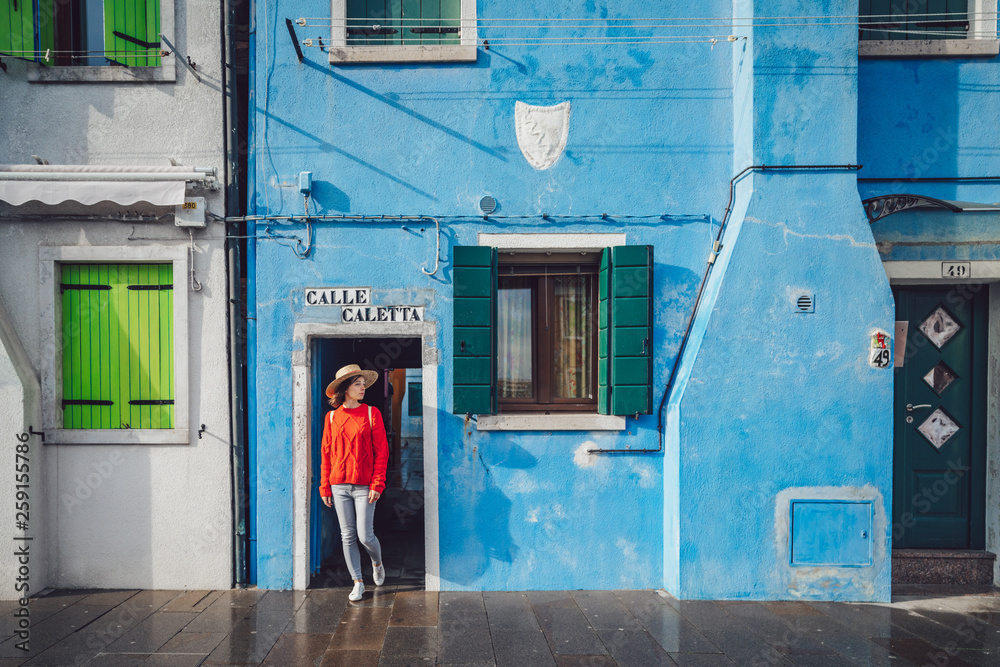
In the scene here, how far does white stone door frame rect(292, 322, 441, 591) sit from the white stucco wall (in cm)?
64

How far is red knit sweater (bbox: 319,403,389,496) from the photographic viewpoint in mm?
5211

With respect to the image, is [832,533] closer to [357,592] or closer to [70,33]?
[357,592]

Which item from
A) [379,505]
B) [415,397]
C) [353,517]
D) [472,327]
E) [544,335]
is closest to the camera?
[353,517]

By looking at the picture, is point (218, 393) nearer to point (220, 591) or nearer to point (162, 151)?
point (220, 591)

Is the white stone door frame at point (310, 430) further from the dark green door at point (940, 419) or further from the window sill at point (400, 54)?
the dark green door at point (940, 419)

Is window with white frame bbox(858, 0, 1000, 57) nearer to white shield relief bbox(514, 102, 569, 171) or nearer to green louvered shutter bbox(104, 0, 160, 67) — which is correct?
white shield relief bbox(514, 102, 569, 171)

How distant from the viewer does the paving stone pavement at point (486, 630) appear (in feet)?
13.6

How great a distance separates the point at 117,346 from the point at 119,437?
2.73 ft

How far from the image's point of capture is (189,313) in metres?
5.53

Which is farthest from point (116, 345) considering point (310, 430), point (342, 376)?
point (342, 376)

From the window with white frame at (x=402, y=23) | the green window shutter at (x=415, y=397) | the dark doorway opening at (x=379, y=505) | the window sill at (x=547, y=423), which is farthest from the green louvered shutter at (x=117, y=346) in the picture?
the green window shutter at (x=415, y=397)

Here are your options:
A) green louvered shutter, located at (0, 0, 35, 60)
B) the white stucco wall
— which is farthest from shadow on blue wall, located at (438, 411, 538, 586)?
green louvered shutter, located at (0, 0, 35, 60)

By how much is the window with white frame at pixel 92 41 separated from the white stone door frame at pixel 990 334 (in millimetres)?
6888

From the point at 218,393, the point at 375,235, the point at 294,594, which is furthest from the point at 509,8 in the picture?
the point at 294,594
